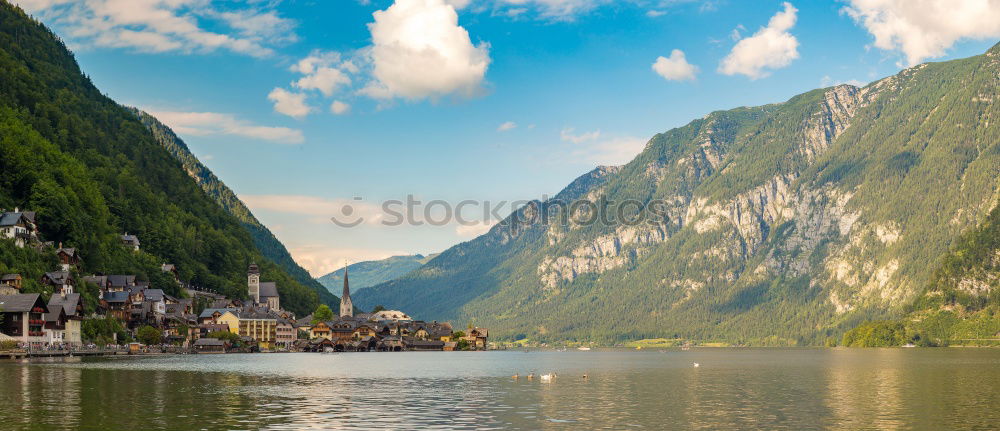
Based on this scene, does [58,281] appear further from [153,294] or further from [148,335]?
[153,294]

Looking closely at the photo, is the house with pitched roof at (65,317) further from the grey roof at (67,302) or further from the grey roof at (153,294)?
the grey roof at (153,294)

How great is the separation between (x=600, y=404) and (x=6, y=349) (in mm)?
97884

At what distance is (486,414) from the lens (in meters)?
62.3

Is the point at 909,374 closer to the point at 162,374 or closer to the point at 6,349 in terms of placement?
the point at 162,374

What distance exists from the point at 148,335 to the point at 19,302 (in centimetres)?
5271

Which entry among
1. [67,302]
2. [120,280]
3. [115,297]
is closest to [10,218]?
[67,302]

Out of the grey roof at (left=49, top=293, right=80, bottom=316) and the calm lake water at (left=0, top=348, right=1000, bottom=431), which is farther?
the grey roof at (left=49, top=293, right=80, bottom=316)

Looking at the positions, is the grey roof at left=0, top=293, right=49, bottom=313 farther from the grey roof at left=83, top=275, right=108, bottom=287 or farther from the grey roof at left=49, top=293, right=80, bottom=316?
the grey roof at left=83, top=275, right=108, bottom=287

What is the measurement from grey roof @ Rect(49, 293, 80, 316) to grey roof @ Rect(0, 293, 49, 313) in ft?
28.7

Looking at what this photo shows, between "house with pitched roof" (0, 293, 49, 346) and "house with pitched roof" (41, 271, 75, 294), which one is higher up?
"house with pitched roof" (41, 271, 75, 294)

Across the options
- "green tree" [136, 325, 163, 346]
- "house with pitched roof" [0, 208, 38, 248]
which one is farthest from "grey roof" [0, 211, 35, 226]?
"green tree" [136, 325, 163, 346]

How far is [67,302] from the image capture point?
147625mm

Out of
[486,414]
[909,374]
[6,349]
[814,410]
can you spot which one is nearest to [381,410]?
[486,414]

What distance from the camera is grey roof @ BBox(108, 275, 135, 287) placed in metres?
185
